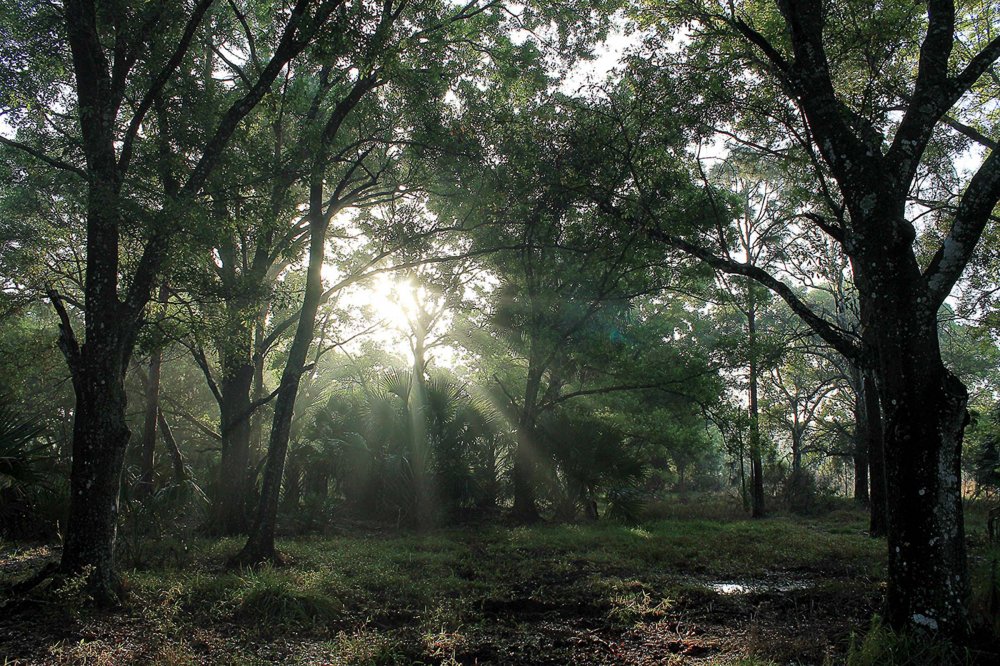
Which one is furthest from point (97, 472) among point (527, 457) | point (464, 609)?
point (527, 457)

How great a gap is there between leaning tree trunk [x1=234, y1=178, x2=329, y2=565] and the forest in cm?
6

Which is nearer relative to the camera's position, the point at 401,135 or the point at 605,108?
the point at 605,108

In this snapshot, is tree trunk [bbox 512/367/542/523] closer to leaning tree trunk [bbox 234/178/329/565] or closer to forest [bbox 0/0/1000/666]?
forest [bbox 0/0/1000/666]

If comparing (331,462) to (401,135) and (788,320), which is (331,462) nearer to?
(401,135)

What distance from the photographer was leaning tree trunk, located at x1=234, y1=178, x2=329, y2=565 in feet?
29.2

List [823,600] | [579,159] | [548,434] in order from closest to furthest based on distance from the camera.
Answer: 1. [823,600]
2. [579,159]
3. [548,434]

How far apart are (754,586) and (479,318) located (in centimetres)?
1183

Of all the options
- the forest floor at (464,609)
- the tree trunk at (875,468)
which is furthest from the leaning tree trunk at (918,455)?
the tree trunk at (875,468)

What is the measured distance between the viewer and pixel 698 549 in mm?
10859

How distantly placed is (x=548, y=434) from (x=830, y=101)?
461 inches

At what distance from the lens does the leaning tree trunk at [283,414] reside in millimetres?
8898

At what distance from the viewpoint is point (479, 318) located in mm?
18422

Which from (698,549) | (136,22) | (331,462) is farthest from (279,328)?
(698,549)

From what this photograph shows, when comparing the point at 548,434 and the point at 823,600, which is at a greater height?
the point at 548,434
